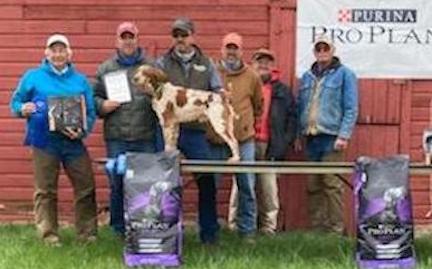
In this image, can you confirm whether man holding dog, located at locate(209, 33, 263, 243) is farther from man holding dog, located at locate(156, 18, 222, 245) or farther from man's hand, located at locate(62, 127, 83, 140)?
man's hand, located at locate(62, 127, 83, 140)

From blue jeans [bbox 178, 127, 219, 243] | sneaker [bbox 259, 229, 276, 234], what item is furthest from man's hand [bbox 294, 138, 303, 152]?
blue jeans [bbox 178, 127, 219, 243]

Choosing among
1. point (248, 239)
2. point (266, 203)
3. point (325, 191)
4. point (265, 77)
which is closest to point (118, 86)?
point (265, 77)

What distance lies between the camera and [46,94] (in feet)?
29.5

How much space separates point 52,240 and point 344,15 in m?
3.49

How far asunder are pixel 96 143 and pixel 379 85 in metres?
2.77

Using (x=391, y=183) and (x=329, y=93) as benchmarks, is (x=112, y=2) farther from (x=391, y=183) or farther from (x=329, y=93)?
(x=391, y=183)

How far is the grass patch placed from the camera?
27.4 feet

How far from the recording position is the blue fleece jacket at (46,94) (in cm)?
898

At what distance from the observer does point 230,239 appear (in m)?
9.62

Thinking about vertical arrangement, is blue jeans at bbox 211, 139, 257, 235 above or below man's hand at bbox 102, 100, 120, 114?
below

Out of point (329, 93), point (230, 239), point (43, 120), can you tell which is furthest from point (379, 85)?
point (43, 120)

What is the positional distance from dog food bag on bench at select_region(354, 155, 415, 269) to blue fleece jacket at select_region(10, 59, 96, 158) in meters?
2.42

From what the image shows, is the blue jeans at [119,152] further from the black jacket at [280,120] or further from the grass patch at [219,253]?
the black jacket at [280,120]

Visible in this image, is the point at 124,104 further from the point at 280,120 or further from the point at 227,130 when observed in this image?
the point at 280,120
